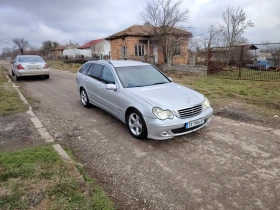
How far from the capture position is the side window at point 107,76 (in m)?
5.15

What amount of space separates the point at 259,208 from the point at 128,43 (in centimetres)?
2215

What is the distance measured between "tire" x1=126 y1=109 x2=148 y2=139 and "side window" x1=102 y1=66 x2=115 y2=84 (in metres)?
1.09

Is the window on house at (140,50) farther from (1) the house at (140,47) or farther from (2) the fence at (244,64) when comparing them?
(2) the fence at (244,64)

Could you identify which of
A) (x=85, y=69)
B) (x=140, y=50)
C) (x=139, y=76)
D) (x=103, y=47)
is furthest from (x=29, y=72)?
(x=103, y=47)

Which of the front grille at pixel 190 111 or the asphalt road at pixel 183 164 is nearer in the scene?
the asphalt road at pixel 183 164

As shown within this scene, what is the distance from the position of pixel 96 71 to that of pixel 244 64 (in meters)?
11.0

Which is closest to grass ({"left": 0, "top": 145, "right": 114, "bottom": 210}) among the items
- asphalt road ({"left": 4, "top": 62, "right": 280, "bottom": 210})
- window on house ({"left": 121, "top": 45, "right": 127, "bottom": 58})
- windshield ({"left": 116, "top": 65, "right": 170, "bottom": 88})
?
asphalt road ({"left": 4, "top": 62, "right": 280, "bottom": 210})

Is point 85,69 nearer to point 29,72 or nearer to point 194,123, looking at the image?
point 194,123

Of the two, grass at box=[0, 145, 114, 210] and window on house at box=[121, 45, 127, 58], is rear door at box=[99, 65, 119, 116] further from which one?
window on house at box=[121, 45, 127, 58]

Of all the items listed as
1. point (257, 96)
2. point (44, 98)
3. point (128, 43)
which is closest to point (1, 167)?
point (44, 98)

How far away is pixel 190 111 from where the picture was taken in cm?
405

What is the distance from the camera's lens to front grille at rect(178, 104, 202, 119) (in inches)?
156

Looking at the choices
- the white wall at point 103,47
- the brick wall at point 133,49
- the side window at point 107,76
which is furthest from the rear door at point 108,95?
the white wall at point 103,47

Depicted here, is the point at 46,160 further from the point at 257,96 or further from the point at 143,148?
the point at 257,96
